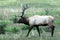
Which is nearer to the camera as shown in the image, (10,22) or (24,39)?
(24,39)

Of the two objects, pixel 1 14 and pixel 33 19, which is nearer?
pixel 33 19

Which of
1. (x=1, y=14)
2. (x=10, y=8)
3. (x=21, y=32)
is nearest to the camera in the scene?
(x=21, y=32)

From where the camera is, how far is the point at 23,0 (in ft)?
91.9

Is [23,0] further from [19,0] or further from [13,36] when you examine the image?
[13,36]

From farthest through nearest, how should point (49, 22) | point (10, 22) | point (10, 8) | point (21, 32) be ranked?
point (10, 8), point (10, 22), point (21, 32), point (49, 22)

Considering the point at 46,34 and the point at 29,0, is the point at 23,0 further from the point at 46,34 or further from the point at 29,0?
the point at 46,34

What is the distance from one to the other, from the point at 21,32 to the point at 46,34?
130 centimetres

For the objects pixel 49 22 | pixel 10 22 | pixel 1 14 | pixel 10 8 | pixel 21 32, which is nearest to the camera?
pixel 49 22

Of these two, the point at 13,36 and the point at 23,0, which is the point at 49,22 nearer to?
the point at 13,36

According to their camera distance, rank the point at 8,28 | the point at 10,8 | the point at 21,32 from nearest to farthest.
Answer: the point at 21,32 < the point at 8,28 < the point at 10,8

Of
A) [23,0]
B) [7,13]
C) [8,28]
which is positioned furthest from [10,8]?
[8,28]

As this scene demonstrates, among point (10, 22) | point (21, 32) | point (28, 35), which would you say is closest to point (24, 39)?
point (28, 35)

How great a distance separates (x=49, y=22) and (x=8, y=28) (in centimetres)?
297

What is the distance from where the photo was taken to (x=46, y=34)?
15.9 meters
